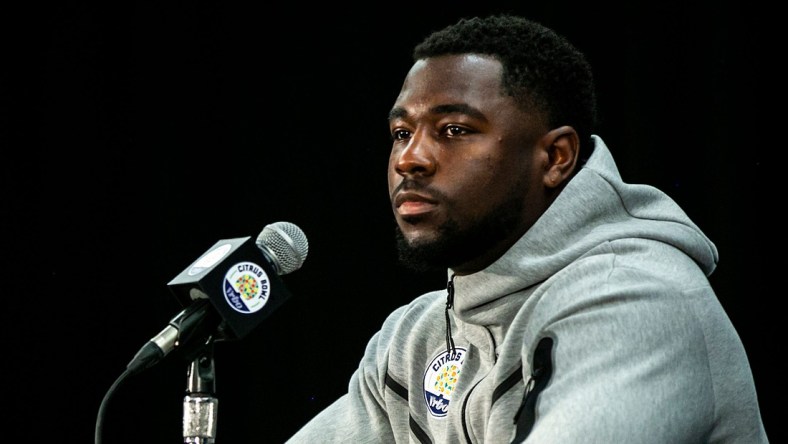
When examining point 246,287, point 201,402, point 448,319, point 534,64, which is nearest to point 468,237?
point 448,319

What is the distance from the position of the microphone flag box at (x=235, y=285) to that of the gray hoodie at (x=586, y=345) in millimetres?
370

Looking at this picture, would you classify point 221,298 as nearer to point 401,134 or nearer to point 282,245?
point 282,245

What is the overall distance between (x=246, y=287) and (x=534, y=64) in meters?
0.66

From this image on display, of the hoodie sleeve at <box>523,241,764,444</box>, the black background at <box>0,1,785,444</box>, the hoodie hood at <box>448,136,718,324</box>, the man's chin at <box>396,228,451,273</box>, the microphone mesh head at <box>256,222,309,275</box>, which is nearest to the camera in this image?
the hoodie sleeve at <box>523,241,764,444</box>

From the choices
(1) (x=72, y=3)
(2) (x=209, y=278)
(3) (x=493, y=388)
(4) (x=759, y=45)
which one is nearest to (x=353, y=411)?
(3) (x=493, y=388)

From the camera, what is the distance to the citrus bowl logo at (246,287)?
4.47 ft

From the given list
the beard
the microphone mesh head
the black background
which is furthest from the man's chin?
the black background

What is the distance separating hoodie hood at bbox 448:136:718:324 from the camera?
1562mm

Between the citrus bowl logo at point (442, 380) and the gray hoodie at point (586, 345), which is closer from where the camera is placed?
the gray hoodie at point (586, 345)

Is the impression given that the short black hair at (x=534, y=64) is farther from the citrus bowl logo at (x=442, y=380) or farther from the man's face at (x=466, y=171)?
the citrus bowl logo at (x=442, y=380)

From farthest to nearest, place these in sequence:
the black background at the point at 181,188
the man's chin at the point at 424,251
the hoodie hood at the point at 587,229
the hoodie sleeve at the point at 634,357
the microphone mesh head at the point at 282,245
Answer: the black background at the point at 181,188
the man's chin at the point at 424,251
the hoodie hood at the point at 587,229
the microphone mesh head at the point at 282,245
the hoodie sleeve at the point at 634,357

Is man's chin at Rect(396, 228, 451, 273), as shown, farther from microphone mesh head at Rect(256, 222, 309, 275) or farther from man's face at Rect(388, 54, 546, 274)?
microphone mesh head at Rect(256, 222, 309, 275)

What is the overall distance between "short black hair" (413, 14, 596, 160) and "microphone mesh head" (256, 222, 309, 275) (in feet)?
1.49

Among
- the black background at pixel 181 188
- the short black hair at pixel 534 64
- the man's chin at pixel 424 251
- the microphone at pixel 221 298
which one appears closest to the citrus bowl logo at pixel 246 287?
the microphone at pixel 221 298
